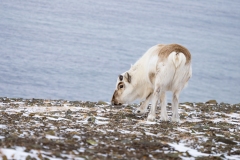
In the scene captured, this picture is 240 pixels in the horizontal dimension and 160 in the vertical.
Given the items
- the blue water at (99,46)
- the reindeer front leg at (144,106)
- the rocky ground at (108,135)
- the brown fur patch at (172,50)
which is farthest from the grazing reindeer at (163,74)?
the blue water at (99,46)

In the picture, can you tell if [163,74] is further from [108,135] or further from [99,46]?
[99,46]

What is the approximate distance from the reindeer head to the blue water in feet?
89.5

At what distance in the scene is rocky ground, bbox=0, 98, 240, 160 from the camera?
313 inches

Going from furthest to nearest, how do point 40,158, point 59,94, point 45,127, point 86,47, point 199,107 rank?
point 86,47, point 59,94, point 199,107, point 45,127, point 40,158

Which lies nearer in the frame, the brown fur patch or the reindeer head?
the brown fur patch

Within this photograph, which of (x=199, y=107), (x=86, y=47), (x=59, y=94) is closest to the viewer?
(x=199, y=107)

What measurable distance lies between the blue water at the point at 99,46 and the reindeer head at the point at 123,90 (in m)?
27.3

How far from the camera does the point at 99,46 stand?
77250mm

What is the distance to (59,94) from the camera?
1774 inches

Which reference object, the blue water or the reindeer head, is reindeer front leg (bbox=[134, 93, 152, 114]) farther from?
the blue water

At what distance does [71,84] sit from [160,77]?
3925 centimetres

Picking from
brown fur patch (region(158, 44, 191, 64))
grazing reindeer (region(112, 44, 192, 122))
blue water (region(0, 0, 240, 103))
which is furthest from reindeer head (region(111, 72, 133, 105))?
blue water (region(0, 0, 240, 103))

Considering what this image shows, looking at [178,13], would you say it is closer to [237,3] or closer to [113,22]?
[113,22]

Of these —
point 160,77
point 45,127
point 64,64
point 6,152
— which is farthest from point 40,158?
point 64,64
